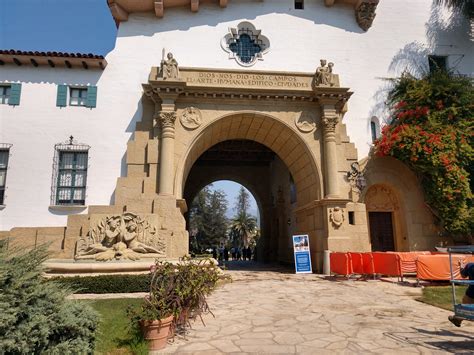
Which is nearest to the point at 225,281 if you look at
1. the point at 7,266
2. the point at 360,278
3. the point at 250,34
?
the point at 360,278

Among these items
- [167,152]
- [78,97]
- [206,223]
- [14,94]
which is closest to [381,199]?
[167,152]

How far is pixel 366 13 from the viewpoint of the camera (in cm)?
1783

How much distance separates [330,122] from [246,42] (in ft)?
20.7

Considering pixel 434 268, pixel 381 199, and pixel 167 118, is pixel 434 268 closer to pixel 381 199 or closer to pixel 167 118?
pixel 381 199

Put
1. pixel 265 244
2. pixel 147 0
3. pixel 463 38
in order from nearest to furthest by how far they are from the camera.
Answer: pixel 147 0 → pixel 463 38 → pixel 265 244

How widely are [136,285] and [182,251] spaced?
377 centimetres

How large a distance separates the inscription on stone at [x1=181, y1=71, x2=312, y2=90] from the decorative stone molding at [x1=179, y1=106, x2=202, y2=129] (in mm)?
1300

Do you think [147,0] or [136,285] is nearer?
[136,285]

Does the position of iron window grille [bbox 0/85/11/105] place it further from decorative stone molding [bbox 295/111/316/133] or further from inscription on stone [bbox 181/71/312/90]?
decorative stone molding [bbox 295/111/316/133]

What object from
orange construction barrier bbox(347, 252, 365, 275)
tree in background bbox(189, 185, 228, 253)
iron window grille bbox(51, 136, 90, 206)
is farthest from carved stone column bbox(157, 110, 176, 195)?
tree in background bbox(189, 185, 228, 253)

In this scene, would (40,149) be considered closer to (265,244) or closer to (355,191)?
(355,191)

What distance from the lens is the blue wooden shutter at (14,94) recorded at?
15.1m

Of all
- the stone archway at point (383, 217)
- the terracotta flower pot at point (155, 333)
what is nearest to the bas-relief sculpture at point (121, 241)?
the terracotta flower pot at point (155, 333)

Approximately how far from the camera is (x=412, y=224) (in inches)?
636
